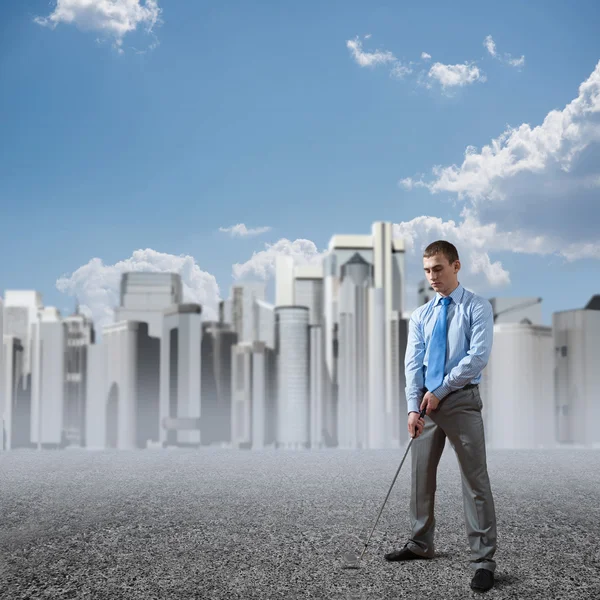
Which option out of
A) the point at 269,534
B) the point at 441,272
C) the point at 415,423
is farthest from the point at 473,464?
the point at 269,534

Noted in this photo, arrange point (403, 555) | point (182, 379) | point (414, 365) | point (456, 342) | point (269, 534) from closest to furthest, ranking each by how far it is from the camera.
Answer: point (456, 342)
point (414, 365)
point (403, 555)
point (269, 534)
point (182, 379)

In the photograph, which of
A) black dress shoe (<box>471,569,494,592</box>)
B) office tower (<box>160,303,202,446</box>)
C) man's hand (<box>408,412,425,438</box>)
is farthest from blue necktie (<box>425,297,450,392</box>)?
office tower (<box>160,303,202,446</box>)

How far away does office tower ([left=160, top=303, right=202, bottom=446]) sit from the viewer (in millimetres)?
27031

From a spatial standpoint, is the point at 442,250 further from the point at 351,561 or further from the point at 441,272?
the point at 351,561

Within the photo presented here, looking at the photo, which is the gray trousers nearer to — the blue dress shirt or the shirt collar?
the blue dress shirt

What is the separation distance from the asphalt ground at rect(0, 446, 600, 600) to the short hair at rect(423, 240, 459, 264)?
1.42m

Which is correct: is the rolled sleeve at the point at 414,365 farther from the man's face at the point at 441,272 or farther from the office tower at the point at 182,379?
the office tower at the point at 182,379

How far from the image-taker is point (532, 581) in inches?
137

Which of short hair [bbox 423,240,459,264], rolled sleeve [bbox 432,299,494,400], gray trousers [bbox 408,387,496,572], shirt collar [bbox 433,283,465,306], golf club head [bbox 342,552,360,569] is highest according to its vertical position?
short hair [bbox 423,240,459,264]

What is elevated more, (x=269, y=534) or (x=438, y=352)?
(x=438, y=352)

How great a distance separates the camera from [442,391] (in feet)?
10.8

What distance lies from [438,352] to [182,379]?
82.3 feet

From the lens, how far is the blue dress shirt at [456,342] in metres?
3.28

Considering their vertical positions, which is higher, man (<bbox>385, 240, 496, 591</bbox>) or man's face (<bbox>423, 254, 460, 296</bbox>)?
man's face (<bbox>423, 254, 460, 296</bbox>)
